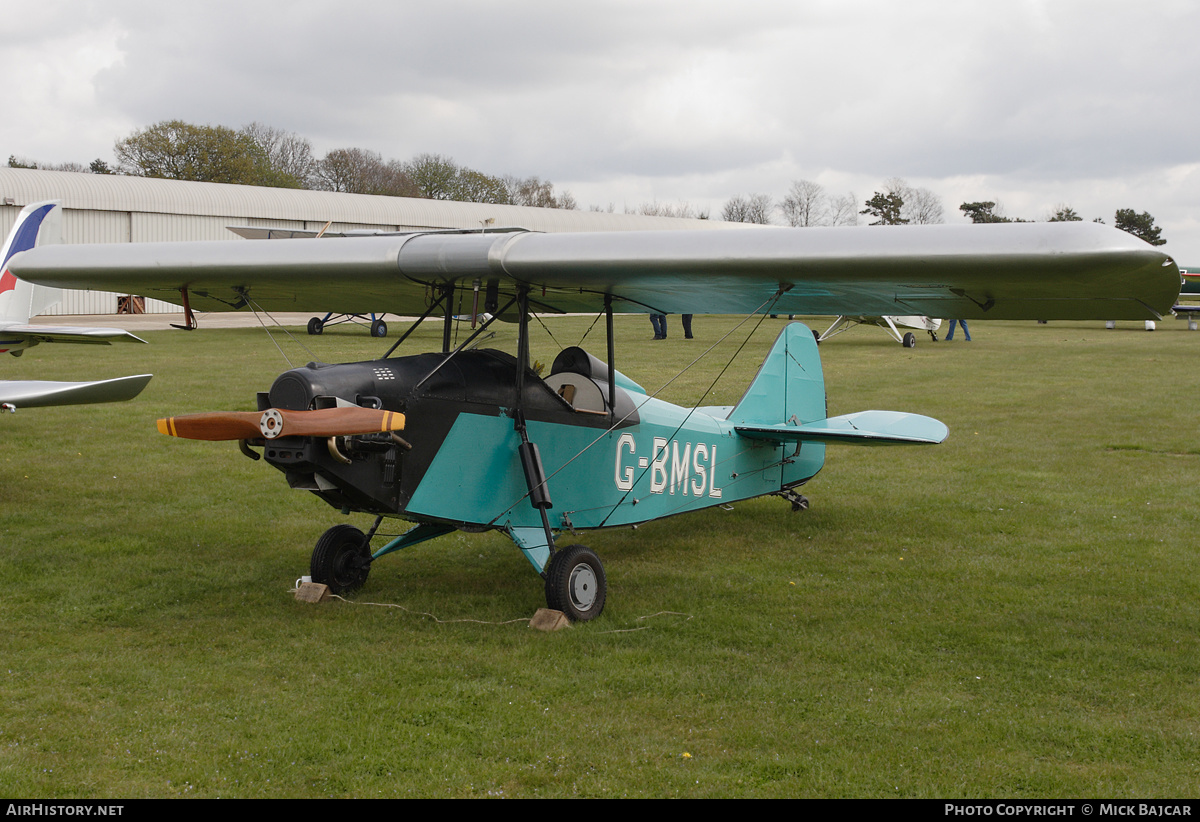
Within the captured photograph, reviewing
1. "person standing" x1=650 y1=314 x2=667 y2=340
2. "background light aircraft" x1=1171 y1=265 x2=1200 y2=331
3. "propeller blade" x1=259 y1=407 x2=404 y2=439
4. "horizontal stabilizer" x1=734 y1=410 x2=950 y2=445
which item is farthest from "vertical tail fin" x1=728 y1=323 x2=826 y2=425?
"background light aircraft" x1=1171 y1=265 x2=1200 y2=331

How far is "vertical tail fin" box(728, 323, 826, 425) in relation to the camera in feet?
27.6

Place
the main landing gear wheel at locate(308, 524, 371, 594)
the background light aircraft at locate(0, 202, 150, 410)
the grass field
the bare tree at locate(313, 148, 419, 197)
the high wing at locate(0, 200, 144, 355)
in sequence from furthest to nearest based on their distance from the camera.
Result: the bare tree at locate(313, 148, 419, 197)
the high wing at locate(0, 200, 144, 355)
the background light aircraft at locate(0, 202, 150, 410)
the main landing gear wheel at locate(308, 524, 371, 594)
the grass field

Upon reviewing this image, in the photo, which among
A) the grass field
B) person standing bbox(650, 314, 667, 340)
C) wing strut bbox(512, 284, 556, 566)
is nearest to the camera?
the grass field

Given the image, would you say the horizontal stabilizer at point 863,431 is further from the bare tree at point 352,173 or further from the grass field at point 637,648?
the bare tree at point 352,173

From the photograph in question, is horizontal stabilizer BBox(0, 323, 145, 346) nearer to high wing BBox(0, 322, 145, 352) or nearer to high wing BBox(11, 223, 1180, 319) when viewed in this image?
high wing BBox(0, 322, 145, 352)

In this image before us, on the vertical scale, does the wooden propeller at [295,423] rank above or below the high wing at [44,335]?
below

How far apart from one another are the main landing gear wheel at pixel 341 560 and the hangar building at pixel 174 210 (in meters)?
28.3

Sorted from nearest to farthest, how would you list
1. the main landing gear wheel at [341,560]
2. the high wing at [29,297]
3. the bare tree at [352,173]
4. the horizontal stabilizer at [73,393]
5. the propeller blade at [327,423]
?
the propeller blade at [327,423]
the main landing gear wheel at [341,560]
the horizontal stabilizer at [73,393]
the high wing at [29,297]
the bare tree at [352,173]

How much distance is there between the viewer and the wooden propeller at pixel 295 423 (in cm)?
483

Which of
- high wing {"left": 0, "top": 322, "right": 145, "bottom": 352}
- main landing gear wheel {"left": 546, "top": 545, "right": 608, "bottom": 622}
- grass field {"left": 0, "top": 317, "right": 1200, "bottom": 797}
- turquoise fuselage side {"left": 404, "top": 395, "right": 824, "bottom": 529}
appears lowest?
grass field {"left": 0, "top": 317, "right": 1200, "bottom": 797}

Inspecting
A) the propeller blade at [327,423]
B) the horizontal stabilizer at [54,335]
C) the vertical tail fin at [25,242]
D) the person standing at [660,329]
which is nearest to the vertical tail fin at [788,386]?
the propeller blade at [327,423]

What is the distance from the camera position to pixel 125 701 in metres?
4.68

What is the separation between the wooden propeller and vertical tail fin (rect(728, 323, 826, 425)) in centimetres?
404

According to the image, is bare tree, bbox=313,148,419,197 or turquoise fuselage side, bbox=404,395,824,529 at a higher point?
bare tree, bbox=313,148,419,197
